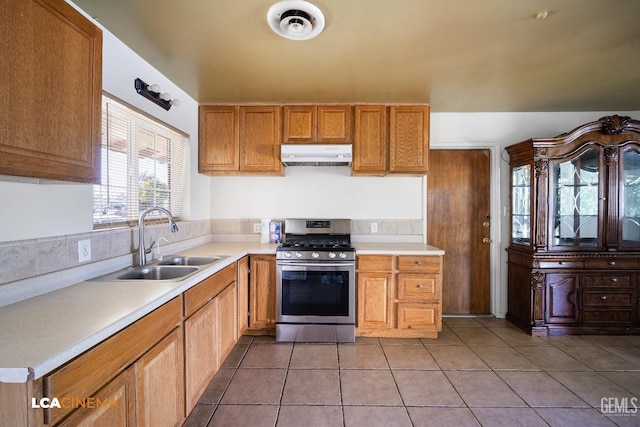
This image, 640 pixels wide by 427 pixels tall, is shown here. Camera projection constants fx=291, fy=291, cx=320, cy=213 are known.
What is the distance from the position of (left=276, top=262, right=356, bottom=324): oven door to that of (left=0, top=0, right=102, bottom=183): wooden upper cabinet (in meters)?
1.85

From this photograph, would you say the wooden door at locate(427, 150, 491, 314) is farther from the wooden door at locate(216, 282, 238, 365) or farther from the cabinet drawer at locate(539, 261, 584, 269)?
the wooden door at locate(216, 282, 238, 365)

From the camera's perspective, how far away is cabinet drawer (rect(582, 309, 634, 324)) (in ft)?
9.62

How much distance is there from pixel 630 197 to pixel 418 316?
2.53m

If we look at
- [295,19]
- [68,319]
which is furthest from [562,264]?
[68,319]

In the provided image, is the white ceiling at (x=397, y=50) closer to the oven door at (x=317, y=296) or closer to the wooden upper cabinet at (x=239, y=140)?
the wooden upper cabinet at (x=239, y=140)

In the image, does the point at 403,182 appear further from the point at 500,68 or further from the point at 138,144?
the point at 138,144

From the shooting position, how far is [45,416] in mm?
798

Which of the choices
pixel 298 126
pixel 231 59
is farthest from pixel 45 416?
pixel 298 126

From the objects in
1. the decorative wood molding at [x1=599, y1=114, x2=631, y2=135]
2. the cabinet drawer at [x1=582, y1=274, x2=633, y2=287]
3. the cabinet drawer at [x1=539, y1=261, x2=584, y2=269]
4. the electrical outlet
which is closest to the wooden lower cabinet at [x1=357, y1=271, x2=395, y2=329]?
the cabinet drawer at [x1=539, y1=261, x2=584, y2=269]

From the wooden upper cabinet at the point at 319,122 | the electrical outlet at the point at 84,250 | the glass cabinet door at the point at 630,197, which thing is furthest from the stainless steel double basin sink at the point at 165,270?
the glass cabinet door at the point at 630,197

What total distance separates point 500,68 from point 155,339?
2.97m

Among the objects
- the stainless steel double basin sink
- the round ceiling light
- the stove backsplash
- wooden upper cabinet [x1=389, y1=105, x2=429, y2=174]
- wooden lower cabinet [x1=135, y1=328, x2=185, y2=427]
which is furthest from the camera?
the stove backsplash

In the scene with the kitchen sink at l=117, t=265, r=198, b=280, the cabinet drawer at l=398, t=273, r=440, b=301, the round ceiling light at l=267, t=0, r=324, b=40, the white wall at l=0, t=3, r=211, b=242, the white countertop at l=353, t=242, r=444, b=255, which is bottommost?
the cabinet drawer at l=398, t=273, r=440, b=301

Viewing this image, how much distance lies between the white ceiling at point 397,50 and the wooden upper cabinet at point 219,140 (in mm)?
148
